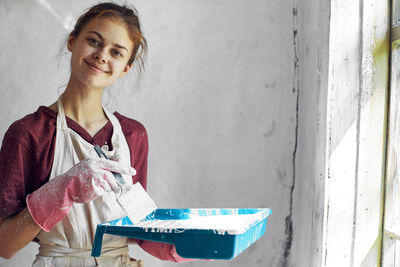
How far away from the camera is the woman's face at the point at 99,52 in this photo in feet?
3.97

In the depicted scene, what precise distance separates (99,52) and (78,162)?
31 cm

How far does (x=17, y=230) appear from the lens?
1.03m

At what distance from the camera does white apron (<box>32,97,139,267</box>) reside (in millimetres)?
1099

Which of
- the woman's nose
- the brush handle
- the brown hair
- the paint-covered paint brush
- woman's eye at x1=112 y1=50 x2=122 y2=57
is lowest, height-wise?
the paint-covered paint brush

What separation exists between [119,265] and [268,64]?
81 centimetres

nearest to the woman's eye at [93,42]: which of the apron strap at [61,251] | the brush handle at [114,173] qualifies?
the brush handle at [114,173]

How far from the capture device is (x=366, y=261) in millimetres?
1233

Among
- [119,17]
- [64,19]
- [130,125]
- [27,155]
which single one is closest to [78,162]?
[27,155]

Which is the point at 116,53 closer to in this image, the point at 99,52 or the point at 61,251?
the point at 99,52

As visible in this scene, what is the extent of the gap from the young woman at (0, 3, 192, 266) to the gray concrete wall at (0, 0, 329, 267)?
0.15m

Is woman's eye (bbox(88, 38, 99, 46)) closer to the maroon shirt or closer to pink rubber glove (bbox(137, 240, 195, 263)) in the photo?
the maroon shirt

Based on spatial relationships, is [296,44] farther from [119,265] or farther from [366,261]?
[119,265]

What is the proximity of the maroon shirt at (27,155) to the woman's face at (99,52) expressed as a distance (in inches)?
5.3

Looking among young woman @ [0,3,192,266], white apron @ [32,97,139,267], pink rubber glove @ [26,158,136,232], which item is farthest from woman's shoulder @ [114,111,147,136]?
pink rubber glove @ [26,158,136,232]
